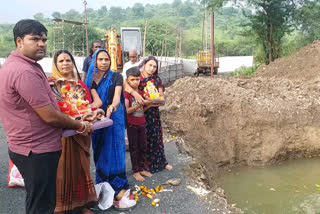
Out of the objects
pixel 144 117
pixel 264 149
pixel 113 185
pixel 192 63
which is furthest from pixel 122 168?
pixel 192 63

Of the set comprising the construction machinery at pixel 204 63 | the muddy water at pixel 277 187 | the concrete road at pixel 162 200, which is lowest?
the muddy water at pixel 277 187

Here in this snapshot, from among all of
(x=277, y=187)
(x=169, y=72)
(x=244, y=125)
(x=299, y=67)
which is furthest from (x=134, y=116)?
(x=169, y=72)

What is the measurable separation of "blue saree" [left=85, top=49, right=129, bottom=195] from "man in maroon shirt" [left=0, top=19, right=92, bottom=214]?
1082 mm

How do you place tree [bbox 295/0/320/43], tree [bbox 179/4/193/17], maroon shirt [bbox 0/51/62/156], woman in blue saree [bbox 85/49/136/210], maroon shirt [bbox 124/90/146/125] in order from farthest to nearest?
1. tree [bbox 179/4/193/17]
2. tree [bbox 295/0/320/43]
3. maroon shirt [bbox 124/90/146/125]
4. woman in blue saree [bbox 85/49/136/210]
5. maroon shirt [bbox 0/51/62/156]

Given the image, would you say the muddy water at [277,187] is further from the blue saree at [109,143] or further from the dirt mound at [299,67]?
the dirt mound at [299,67]

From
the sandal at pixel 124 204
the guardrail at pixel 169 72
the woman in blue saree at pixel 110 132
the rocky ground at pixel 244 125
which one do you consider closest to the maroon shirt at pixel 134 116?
the woman in blue saree at pixel 110 132

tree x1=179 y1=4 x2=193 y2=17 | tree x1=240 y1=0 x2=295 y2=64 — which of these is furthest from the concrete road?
tree x1=179 y1=4 x2=193 y2=17

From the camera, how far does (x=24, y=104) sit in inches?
69.5

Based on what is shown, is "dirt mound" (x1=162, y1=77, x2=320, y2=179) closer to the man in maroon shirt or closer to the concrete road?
the concrete road

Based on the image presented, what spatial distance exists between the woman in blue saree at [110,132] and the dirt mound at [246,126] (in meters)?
3.69

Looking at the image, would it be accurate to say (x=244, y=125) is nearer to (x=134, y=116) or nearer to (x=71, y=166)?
(x=134, y=116)

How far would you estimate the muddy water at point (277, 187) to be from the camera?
15.5ft

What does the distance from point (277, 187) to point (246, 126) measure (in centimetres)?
199

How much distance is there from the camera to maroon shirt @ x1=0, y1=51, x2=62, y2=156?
1696mm
